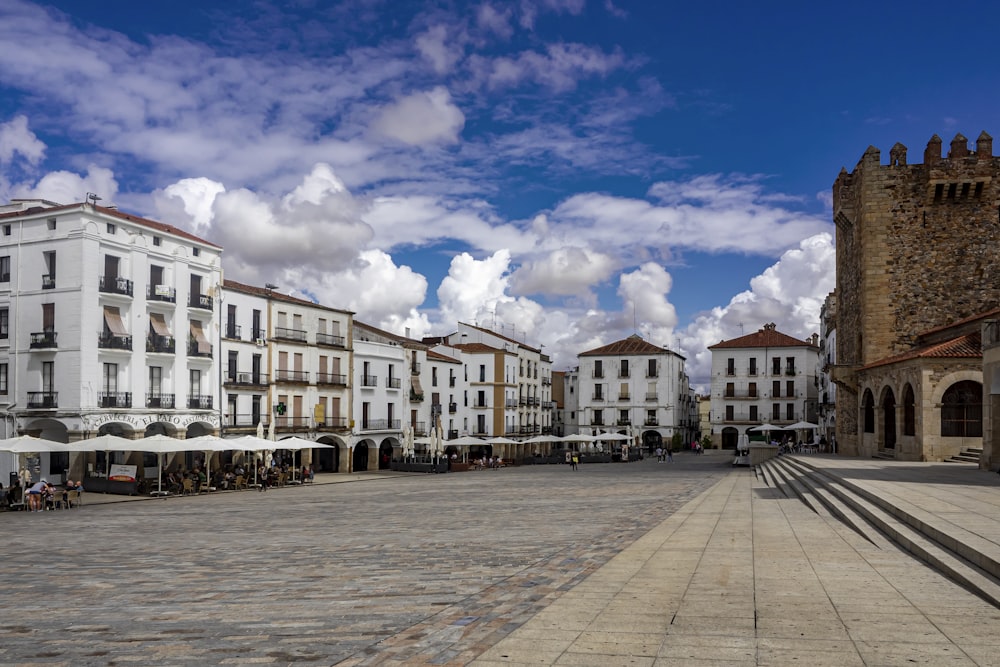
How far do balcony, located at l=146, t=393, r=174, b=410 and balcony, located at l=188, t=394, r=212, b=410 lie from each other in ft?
4.15

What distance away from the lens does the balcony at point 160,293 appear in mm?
37781

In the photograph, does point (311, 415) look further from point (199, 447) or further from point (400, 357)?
point (199, 447)

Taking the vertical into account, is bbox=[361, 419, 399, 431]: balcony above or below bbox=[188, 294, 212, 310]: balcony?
below

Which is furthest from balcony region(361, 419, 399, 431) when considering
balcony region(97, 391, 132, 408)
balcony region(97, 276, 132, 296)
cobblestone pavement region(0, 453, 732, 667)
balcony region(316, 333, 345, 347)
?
cobblestone pavement region(0, 453, 732, 667)

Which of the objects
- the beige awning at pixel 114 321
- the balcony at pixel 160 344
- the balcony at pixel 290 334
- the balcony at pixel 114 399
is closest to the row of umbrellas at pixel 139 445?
the balcony at pixel 114 399

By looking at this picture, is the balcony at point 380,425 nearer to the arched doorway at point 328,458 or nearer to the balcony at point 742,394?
the arched doorway at point 328,458

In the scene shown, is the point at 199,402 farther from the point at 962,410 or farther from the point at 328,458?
the point at 962,410

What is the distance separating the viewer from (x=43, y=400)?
3488cm

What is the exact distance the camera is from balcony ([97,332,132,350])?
116 feet

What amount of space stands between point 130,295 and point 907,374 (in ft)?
110

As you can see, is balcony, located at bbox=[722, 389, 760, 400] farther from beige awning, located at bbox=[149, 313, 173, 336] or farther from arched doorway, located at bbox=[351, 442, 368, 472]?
beige awning, located at bbox=[149, 313, 173, 336]

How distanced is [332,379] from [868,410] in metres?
29.7

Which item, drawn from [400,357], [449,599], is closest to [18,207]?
[400,357]

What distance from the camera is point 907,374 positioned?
111 feet
